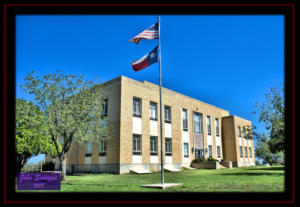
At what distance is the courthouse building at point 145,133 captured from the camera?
2541cm

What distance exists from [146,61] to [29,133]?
9982mm

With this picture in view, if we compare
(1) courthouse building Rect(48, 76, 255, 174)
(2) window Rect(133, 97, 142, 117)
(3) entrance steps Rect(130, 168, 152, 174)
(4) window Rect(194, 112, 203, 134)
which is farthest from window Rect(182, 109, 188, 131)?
(3) entrance steps Rect(130, 168, 152, 174)

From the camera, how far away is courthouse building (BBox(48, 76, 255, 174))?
25.4 m

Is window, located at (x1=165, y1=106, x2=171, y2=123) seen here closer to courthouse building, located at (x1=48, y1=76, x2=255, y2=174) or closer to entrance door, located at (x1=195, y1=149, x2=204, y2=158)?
courthouse building, located at (x1=48, y1=76, x2=255, y2=174)

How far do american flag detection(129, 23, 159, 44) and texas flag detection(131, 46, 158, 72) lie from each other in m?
0.68

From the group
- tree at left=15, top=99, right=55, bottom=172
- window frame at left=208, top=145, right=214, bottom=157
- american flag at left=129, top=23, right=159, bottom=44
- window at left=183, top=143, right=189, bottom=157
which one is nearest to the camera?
american flag at left=129, top=23, right=159, bottom=44

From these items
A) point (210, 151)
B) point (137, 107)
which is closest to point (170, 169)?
point (137, 107)

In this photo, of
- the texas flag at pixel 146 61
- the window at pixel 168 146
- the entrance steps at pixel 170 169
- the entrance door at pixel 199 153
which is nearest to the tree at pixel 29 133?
the texas flag at pixel 146 61

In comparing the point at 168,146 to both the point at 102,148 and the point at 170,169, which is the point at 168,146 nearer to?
the point at 170,169
